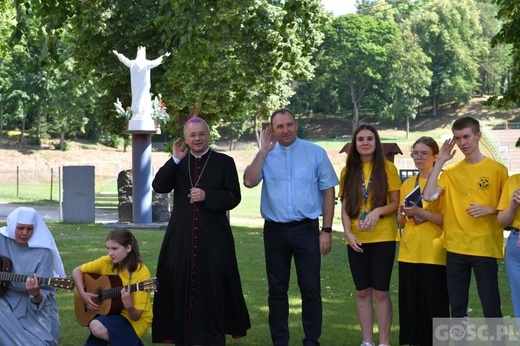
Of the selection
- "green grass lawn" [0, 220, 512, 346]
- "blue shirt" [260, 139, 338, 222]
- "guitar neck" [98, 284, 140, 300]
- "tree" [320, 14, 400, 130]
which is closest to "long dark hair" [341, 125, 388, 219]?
"blue shirt" [260, 139, 338, 222]

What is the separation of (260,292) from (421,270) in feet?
14.7

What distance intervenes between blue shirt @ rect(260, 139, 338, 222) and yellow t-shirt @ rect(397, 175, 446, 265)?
841mm

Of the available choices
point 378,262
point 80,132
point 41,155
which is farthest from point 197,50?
point 80,132

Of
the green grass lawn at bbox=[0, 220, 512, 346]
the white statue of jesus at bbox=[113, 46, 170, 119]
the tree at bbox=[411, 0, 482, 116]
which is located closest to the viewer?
the green grass lawn at bbox=[0, 220, 512, 346]

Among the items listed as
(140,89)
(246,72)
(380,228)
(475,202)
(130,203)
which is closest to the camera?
(475,202)

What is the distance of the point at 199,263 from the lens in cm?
770

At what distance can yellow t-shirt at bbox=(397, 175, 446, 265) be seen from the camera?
7.59 metres

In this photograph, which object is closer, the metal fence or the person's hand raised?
the person's hand raised

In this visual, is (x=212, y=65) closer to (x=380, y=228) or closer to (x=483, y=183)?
(x=380, y=228)

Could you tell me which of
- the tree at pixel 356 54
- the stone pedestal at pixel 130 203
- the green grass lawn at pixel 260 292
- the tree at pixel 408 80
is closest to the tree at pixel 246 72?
the stone pedestal at pixel 130 203

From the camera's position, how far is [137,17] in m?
35.2

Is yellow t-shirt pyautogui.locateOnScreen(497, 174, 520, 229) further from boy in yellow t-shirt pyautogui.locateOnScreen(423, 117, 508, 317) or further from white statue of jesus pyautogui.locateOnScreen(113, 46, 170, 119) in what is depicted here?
A: white statue of jesus pyautogui.locateOnScreen(113, 46, 170, 119)

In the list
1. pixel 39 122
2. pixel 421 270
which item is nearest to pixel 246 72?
pixel 421 270

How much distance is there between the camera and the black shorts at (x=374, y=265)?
7742mm
